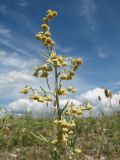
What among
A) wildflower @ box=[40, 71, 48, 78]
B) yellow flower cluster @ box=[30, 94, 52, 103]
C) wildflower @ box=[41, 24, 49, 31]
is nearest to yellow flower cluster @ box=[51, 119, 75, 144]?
yellow flower cluster @ box=[30, 94, 52, 103]

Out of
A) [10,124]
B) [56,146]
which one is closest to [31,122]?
[10,124]

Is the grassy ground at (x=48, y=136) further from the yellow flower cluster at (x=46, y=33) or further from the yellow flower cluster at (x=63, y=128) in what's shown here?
the yellow flower cluster at (x=46, y=33)

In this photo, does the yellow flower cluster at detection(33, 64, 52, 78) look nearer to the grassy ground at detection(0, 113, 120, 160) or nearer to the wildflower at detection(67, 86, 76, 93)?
the wildflower at detection(67, 86, 76, 93)

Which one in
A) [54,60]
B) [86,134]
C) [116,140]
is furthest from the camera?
[86,134]

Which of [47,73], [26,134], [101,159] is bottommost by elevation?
[101,159]

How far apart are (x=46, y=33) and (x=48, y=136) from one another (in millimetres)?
3955

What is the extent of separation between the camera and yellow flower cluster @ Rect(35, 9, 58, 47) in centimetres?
622

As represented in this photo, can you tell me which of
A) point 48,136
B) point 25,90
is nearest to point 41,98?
point 25,90

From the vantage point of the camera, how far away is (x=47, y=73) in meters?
6.26

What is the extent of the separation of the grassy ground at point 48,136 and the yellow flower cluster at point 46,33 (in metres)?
2.43

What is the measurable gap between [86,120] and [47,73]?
A: 15.8ft

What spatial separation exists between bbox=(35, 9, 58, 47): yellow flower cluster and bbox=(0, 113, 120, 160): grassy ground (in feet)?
7.99

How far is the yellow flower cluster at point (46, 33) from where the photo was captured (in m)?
6.22

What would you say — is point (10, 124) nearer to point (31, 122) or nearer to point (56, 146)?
point (31, 122)
